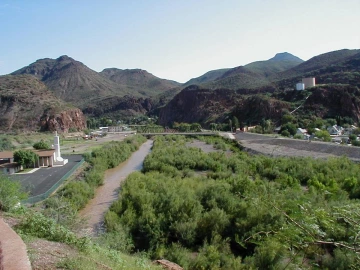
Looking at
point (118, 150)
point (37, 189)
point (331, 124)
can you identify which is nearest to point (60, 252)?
point (37, 189)

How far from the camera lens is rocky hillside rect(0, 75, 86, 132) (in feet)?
212

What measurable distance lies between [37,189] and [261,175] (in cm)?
1476

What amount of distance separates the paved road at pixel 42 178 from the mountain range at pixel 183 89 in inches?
1630

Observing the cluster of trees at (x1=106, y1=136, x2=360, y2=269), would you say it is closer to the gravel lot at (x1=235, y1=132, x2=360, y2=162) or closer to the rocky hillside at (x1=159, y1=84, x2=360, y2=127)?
the gravel lot at (x1=235, y1=132, x2=360, y2=162)

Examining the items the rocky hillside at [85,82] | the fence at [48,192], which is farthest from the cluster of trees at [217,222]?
the rocky hillside at [85,82]

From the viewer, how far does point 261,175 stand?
72.8ft

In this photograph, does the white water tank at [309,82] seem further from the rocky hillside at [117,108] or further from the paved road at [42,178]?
the rocky hillside at [117,108]

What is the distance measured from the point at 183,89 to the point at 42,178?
3174 inches

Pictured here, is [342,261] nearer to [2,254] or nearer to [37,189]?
[2,254]

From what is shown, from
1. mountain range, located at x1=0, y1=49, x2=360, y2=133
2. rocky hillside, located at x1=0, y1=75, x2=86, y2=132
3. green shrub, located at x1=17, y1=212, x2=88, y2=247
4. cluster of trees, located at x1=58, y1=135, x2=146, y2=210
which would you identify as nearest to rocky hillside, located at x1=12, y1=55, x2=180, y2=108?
mountain range, located at x1=0, y1=49, x2=360, y2=133

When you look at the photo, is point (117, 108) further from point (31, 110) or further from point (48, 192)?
point (48, 192)

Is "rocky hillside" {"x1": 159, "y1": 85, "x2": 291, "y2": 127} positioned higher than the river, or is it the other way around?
"rocky hillside" {"x1": 159, "y1": 85, "x2": 291, "y2": 127}

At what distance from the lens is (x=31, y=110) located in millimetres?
67188

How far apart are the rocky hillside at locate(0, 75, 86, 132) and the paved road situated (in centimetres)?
3909
